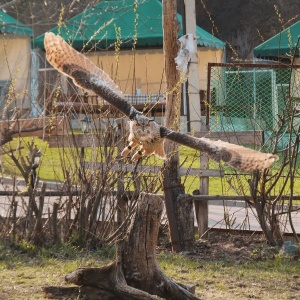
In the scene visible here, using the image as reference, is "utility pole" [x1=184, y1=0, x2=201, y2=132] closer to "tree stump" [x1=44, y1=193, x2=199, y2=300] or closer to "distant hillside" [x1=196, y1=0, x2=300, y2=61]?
"tree stump" [x1=44, y1=193, x2=199, y2=300]

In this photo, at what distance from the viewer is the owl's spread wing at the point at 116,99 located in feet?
20.9

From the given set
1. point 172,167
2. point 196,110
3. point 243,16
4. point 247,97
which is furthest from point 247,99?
point 243,16

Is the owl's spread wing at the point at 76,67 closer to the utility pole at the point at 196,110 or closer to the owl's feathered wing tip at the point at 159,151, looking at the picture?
the owl's feathered wing tip at the point at 159,151

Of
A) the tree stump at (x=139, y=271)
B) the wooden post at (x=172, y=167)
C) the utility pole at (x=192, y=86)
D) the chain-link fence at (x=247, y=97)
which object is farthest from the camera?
the utility pole at (x=192, y=86)

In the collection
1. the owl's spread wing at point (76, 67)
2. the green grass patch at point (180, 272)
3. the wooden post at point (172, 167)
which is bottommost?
the green grass patch at point (180, 272)

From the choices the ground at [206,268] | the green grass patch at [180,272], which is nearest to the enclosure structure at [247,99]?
the ground at [206,268]

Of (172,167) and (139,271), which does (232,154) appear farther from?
(172,167)

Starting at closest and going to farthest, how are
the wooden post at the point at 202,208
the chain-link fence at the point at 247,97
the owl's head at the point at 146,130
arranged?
the owl's head at the point at 146,130, the chain-link fence at the point at 247,97, the wooden post at the point at 202,208

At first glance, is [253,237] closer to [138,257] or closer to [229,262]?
[229,262]

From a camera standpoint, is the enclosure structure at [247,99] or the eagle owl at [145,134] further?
the enclosure structure at [247,99]

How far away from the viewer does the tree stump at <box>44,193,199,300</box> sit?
21.3 ft

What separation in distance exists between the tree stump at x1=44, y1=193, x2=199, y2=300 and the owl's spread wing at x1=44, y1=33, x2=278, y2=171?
1.78 feet

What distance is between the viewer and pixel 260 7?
36219 mm

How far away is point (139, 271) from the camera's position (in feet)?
21.9
